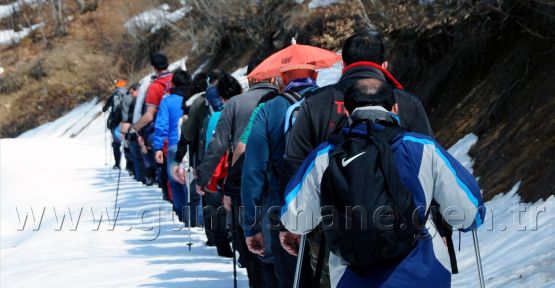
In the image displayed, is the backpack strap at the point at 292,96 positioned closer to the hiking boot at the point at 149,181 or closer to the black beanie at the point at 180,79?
the black beanie at the point at 180,79

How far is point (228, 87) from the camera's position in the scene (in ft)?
28.2

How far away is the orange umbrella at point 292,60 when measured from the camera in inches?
265

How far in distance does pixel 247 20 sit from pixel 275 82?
24646 mm

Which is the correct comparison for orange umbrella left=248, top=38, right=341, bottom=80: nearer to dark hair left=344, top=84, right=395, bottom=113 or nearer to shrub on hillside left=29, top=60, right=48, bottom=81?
dark hair left=344, top=84, right=395, bottom=113

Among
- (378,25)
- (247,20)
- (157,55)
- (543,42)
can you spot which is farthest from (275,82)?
(247,20)

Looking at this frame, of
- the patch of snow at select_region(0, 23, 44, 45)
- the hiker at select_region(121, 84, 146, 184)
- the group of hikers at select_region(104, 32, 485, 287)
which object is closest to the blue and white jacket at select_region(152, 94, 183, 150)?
the group of hikers at select_region(104, 32, 485, 287)

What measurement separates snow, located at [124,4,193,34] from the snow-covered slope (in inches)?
929

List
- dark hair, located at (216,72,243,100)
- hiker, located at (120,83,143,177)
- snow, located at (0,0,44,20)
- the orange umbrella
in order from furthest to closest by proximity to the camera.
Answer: snow, located at (0,0,44,20), hiker, located at (120,83,143,177), dark hair, located at (216,72,243,100), the orange umbrella

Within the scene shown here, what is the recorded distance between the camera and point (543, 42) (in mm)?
12125

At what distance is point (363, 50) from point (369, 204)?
134 centimetres

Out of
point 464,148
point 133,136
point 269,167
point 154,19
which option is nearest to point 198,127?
point 464,148

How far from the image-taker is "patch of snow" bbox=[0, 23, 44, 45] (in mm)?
61906

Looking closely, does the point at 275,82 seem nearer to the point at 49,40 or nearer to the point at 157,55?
the point at 157,55

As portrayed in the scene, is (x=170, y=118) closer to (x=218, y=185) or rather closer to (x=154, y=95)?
(x=154, y=95)
